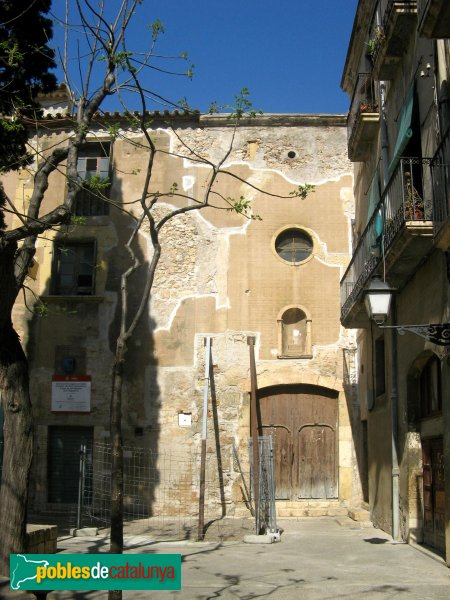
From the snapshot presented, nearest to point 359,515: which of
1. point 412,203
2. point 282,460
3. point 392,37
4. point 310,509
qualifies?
point 310,509

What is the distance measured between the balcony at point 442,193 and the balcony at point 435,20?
1.05 metres

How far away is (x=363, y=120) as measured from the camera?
14078mm

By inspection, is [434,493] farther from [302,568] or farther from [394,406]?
A: [302,568]

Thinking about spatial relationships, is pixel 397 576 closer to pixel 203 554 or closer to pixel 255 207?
pixel 203 554

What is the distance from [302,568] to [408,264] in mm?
4535

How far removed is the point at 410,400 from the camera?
1152 centimetres

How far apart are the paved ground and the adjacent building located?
0.61 metres

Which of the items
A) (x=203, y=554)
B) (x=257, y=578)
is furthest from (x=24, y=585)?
(x=203, y=554)

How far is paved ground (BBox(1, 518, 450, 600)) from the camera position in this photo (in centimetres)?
820

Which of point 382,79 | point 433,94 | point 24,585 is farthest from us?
point 382,79

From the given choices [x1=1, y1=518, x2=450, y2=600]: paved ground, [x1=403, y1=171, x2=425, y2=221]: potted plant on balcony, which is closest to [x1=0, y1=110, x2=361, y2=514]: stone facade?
[x1=1, y1=518, x2=450, y2=600]: paved ground

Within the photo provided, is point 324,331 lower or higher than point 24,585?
higher

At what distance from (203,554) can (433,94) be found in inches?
299

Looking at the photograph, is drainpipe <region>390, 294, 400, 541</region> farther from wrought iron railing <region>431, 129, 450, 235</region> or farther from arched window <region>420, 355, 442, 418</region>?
wrought iron railing <region>431, 129, 450, 235</region>
